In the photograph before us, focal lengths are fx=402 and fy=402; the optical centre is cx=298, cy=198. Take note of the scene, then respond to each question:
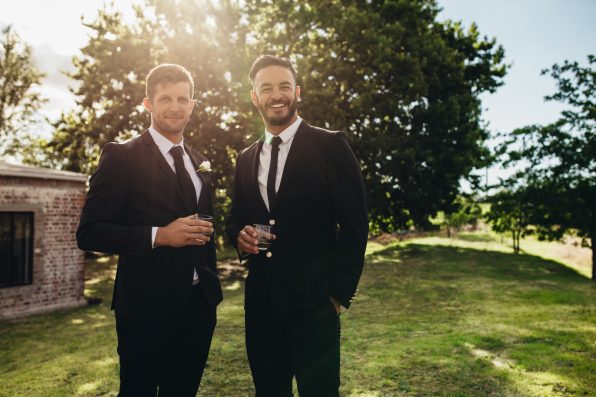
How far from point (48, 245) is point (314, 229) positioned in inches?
464

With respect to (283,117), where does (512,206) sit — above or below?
below

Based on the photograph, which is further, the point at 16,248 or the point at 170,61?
the point at 170,61

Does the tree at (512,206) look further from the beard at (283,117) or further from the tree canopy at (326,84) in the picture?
the beard at (283,117)

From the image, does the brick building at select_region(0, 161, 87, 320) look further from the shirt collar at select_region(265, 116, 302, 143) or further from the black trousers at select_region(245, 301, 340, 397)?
the black trousers at select_region(245, 301, 340, 397)

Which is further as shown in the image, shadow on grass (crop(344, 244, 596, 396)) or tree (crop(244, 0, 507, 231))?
tree (crop(244, 0, 507, 231))

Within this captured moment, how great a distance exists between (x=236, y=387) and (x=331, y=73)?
1556 cm

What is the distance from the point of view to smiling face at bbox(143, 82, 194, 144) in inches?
118

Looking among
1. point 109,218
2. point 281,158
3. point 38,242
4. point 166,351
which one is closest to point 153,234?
point 109,218

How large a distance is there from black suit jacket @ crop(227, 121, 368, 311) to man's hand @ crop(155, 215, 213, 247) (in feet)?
1.66

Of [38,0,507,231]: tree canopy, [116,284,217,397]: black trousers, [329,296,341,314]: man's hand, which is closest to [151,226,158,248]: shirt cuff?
[116,284,217,397]: black trousers

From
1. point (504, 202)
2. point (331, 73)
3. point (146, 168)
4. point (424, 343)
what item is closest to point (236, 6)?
point (331, 73)

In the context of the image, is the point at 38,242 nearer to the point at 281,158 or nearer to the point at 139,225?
the point at 139,225

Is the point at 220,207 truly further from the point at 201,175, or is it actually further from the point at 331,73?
the point at 201,175

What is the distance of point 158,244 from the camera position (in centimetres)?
269
